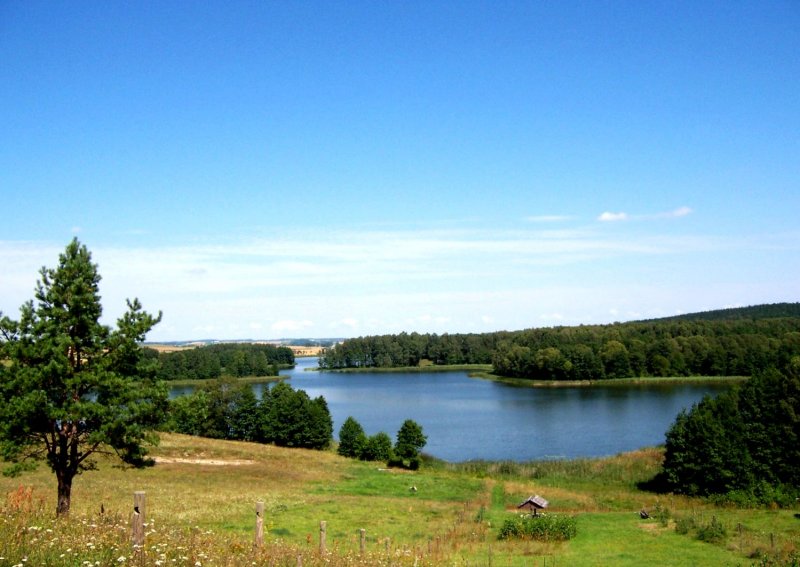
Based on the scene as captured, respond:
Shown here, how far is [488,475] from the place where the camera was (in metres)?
42.7

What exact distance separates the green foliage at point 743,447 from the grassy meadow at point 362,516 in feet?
7.05

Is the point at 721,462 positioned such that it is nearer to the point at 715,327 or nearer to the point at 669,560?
the point at 669,560

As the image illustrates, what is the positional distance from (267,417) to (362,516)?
32.8m

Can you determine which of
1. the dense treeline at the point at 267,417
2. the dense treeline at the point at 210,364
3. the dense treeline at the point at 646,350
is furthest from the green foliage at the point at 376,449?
the dense treeline at the point at 210,364

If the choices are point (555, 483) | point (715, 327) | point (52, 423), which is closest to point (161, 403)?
point (52, 423)

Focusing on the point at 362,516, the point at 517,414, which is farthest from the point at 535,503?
the point at 517,414

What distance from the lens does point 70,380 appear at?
16.8 metres

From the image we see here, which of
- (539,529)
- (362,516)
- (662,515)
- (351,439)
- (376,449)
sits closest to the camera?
(539,529)

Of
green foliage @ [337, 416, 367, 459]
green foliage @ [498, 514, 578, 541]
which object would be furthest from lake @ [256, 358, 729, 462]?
green foliage @ [498, 514, 578, 541]

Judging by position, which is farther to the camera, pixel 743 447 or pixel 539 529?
pixel 743 447

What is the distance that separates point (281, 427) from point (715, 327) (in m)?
113

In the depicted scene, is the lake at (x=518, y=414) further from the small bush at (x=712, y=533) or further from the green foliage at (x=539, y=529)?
the small bush at (x=712, y=533)

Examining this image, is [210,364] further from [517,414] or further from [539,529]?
[539,529]

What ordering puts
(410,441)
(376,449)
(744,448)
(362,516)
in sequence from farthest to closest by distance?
(376,449) < (410,441) < (744,448) < (362,516)
